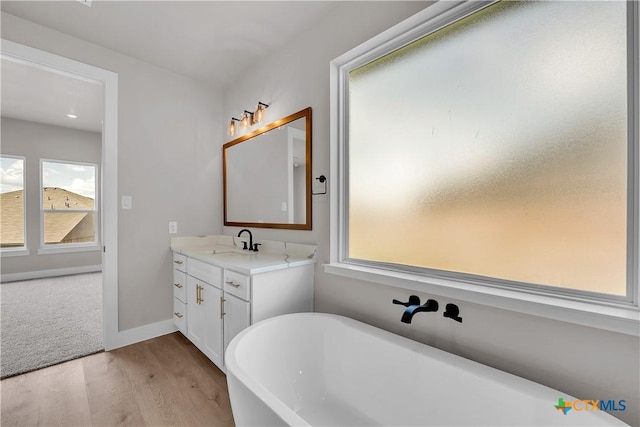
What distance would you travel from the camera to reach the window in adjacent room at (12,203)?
14.8 ft

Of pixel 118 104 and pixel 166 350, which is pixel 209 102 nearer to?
pixel 118 104

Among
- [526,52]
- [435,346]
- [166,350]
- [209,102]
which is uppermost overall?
[209,102]

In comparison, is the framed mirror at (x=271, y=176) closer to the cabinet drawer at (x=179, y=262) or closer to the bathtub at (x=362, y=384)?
the cabinet drawer at (x=179, y=262)

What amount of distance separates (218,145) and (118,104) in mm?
938

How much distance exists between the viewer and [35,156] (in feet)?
15.4

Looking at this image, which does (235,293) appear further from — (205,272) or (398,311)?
(398,311)

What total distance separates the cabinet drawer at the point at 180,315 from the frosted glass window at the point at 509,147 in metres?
1.84

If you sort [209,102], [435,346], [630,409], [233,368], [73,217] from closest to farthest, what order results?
[630,409] < [233,368] < [435,346] < [209,102] < [73,217]

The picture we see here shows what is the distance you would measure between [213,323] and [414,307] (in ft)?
4.95

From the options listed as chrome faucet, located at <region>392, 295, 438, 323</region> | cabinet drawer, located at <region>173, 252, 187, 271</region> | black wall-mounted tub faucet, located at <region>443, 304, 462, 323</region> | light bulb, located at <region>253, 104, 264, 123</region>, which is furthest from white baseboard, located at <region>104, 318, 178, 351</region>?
black wall-mounted tub faucet, located at <region>443, 304, 462, 323</region>

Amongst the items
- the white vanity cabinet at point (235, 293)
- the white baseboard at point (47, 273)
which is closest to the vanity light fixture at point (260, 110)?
the white vanity cabinet at point (235, 293)

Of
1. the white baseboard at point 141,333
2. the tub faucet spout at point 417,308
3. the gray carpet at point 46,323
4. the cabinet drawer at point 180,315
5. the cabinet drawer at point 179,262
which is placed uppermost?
the tub faucet spout at point 417,308

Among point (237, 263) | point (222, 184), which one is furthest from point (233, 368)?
point (222, 184)

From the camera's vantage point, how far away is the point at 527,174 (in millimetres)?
1187
